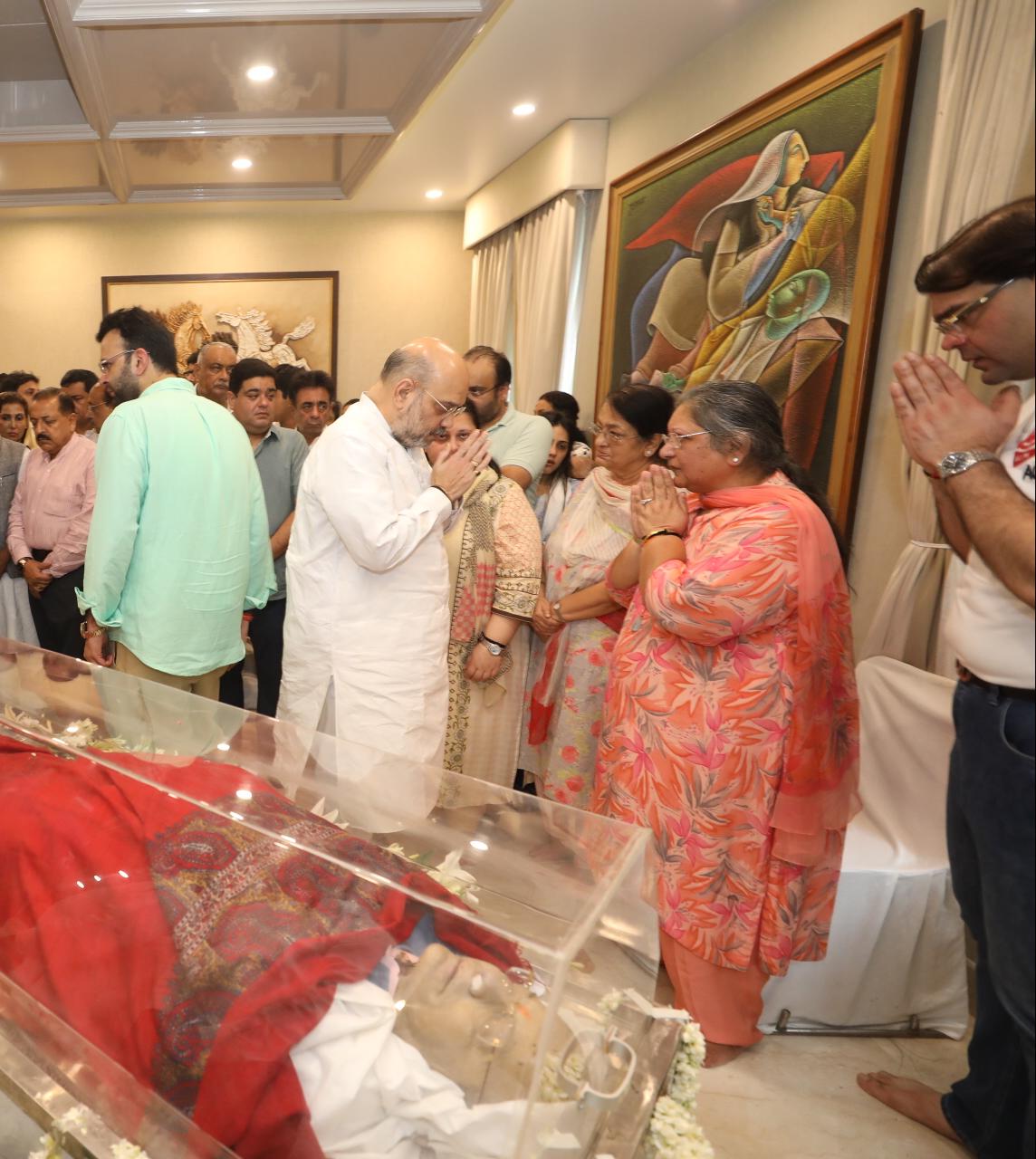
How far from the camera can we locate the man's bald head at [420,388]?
1.91m

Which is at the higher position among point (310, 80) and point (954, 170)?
point (310, 80)

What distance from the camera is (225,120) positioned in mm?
4156

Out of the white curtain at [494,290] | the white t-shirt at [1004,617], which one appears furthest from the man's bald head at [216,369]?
the white t-shirt at [1004,617]

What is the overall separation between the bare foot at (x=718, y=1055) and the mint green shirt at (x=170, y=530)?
158cm

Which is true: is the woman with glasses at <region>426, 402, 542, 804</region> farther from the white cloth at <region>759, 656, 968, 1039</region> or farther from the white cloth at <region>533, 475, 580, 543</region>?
the white cloth at <region>759, 656, 968, 1039</region>

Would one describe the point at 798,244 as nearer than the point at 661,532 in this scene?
No

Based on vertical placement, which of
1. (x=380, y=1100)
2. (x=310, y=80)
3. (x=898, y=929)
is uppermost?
(x=310, y=80)

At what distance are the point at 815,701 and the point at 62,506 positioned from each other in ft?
10.3

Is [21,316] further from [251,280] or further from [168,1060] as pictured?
[168,1060]

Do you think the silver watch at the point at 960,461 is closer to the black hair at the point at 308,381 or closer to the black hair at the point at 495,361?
the black hair at the point at 495,361

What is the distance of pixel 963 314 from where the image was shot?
108 cm

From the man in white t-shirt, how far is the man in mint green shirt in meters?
1.70

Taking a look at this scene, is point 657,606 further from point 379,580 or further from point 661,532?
point 379,580

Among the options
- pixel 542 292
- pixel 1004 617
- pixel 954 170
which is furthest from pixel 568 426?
pixel 1004 617
